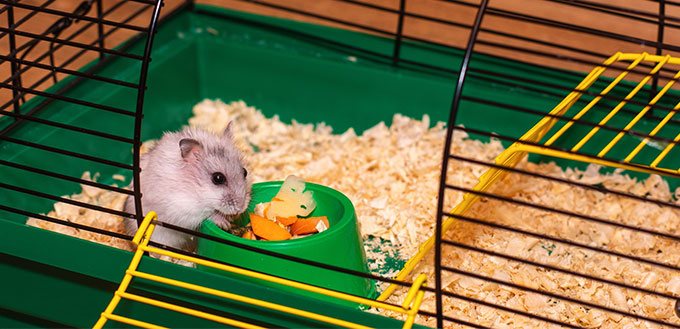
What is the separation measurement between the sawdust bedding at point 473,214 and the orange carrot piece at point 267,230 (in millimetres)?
271

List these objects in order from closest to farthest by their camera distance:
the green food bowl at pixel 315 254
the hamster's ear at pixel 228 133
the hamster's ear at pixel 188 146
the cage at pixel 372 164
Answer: the cage at pixel 372 164, the green food bowl at pixel 315 254, the hamster's ear at pixel 188 146, the hamster's ear at pixel 228 133

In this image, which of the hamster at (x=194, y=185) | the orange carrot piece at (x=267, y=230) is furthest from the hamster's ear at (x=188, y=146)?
the orange carrot piece at (x=267, y=230)

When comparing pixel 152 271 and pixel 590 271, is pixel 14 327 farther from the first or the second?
pixel 590 271

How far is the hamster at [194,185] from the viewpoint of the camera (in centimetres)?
189

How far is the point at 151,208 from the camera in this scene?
192cm

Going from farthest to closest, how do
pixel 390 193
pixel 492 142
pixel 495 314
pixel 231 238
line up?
1. pixel 492 142
2. pixel 390 193
3. pixel 495 314
4. pixel 231 238

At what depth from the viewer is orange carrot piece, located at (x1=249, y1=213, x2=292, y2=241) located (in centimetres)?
193

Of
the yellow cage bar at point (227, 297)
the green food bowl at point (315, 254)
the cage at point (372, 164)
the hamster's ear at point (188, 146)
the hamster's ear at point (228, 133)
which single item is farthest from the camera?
the hamster's ear at point (228, 133)

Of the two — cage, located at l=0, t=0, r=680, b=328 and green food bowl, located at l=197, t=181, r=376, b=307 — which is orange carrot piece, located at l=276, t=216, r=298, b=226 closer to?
green food bowl, located at l=197, t=181, r=376, b=307

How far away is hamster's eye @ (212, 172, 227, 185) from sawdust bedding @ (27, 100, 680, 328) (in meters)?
0.27

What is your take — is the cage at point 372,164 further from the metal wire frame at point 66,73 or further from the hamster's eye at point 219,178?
the hamster's eye at point 219,178

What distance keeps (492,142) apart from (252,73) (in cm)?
108

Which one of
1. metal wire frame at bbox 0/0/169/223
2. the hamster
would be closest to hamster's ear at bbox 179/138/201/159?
the hamster

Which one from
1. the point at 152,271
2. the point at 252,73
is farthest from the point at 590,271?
the point at 252,73
